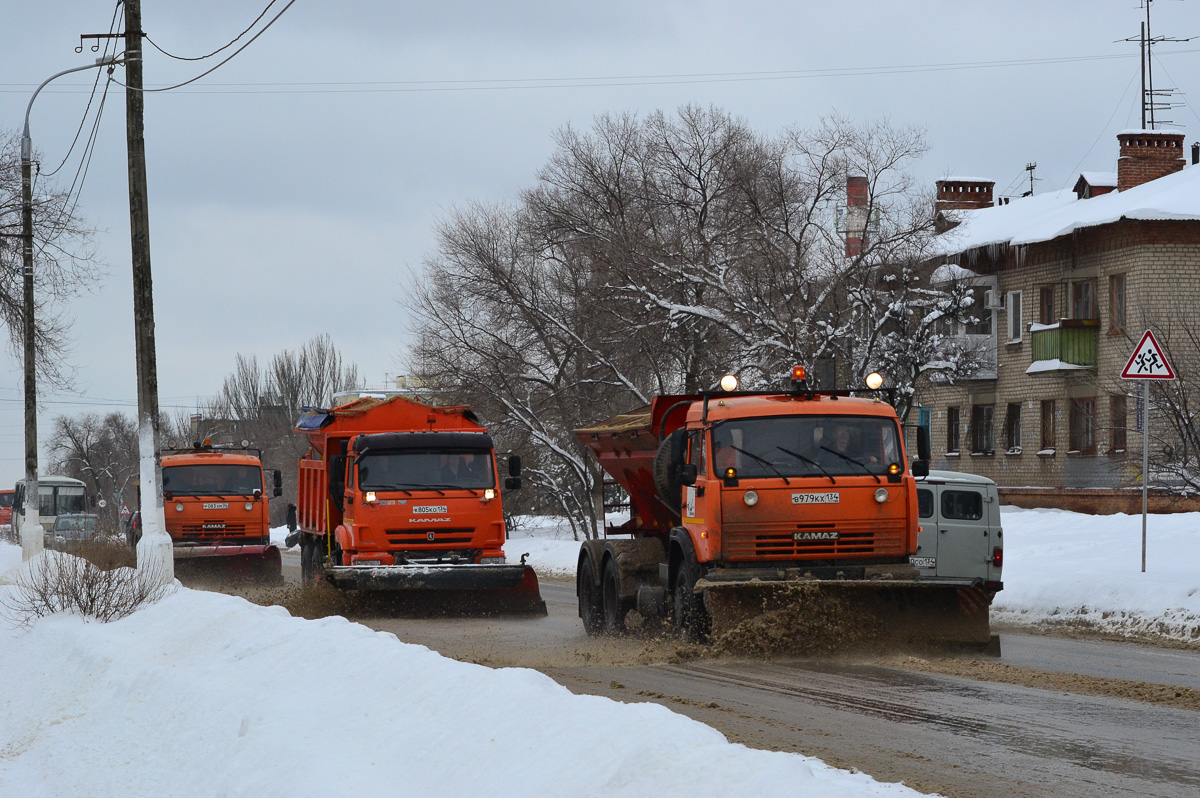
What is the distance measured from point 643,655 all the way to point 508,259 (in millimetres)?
25832

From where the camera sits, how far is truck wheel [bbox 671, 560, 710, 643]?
41.9 ft

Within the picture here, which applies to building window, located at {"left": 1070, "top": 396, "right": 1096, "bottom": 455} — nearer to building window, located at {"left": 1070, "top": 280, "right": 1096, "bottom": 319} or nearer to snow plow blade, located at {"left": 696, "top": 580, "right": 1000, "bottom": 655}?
building window, located at {"left": 1070, "top": 280, "right": 1096, "bottom": 319}

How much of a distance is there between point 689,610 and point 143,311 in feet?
36.5

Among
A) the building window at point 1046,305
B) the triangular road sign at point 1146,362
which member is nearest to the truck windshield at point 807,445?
the triangular road sign at point 1146,362

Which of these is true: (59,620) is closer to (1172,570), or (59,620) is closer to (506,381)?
(1172,570)

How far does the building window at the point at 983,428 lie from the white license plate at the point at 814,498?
107ft

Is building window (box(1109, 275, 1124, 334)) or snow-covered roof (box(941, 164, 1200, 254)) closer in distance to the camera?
snow-covered roof (box(941, 164, 1200, 254))

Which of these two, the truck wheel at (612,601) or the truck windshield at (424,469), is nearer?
the truck wheel at (612,601)

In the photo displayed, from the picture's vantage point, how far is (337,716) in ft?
28.4

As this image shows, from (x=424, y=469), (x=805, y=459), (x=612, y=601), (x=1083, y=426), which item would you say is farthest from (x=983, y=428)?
(x=805, y=459)

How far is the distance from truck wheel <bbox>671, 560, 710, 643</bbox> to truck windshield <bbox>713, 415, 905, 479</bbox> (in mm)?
1016

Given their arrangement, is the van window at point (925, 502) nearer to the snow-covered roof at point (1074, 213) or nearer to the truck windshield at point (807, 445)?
the truck windshield at point (807, 445)

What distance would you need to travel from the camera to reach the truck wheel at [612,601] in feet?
50.3

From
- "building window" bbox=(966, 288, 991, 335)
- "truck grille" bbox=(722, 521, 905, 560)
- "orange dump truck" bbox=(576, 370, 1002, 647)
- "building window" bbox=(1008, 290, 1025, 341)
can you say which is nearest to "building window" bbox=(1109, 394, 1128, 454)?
"building window" bbox=(1008, 290, 1025, 341)
